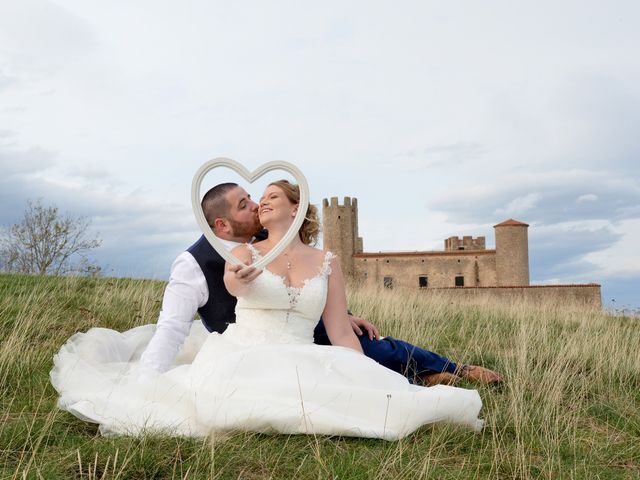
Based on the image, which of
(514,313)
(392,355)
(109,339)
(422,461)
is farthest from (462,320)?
(422,461)

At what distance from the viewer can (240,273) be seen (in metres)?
3.63

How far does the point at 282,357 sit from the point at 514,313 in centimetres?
834

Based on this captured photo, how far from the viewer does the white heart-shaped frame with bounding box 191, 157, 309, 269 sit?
3711 mm

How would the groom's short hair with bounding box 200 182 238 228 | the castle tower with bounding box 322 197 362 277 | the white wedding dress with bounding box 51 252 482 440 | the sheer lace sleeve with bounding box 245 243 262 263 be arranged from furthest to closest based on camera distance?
1. the castle tower with bounding box 322 197 362 277
2. the groom's short hair with bounding box 200 182 238 228
3. the sheer lace sleeve with bounding box 245 243 262 263
4. the white wedding dress with bounding box 51 252 482 440

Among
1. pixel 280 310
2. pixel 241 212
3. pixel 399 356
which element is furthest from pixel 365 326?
pixel 241 212

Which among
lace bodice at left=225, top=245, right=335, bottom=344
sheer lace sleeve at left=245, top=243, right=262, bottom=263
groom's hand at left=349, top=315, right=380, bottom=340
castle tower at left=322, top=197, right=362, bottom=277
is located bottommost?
groom's hand at left=349, top=315, right=380, bottom=340

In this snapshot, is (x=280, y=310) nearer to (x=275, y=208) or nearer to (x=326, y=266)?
(x=326, y=266)

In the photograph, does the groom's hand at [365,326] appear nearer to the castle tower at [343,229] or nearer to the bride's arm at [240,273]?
the bride's arm at [240,273]

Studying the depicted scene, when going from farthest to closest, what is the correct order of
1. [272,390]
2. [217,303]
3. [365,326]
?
[365,326] < [217,303] < [272,390]

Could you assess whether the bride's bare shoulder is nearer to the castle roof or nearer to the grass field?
the grass field

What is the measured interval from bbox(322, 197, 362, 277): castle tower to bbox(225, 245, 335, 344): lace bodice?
126 feet

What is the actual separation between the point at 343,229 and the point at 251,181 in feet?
130

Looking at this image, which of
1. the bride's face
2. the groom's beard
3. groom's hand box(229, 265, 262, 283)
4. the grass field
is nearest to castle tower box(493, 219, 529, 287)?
the grass field

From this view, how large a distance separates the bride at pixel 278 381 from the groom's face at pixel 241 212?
40 centimetres
